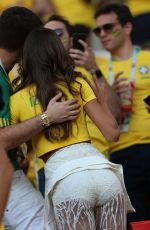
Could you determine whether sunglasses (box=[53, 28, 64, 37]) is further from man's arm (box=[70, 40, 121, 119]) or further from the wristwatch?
the wristwatch

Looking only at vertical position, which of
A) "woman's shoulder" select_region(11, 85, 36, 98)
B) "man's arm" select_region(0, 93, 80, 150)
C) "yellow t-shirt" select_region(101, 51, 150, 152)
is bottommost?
"yellow t-shirt" select_region(101, 51, 150, 152)

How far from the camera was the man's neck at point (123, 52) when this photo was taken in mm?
4812

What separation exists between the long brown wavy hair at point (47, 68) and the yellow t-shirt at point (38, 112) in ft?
0.09

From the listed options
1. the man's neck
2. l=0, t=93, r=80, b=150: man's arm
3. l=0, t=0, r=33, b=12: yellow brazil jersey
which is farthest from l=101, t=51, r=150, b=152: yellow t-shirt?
l=0, t=0, r=33, b=12: yellow brazil jersey

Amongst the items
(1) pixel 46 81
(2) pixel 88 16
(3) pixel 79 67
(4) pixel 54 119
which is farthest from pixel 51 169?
(2) pixel 88 16

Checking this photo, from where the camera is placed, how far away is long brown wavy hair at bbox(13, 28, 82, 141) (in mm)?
3350

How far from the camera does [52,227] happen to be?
3295mm

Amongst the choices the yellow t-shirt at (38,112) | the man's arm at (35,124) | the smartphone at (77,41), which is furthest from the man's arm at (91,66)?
the man's arm at (35,124)

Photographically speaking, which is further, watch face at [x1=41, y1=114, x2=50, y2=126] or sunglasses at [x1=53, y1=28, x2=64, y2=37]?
sunglasses at [x1=53, y1=28, x2=64, y2=37]

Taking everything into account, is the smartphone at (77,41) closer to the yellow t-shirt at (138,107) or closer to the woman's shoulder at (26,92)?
the yellow t-shirt at (138,107)

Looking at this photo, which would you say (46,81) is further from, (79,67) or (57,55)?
(79,67)

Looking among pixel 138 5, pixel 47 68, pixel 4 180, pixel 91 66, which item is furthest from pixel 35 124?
pixel 138 5

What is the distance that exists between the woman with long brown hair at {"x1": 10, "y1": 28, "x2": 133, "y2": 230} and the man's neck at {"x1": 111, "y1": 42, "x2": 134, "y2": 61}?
1.33 m

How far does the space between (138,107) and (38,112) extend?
1396mm
